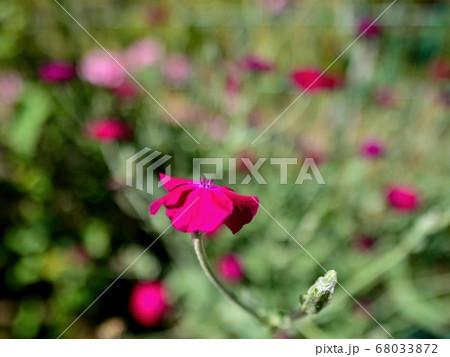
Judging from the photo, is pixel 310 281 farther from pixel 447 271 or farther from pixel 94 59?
pixel 94 59

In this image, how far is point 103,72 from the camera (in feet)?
3.79

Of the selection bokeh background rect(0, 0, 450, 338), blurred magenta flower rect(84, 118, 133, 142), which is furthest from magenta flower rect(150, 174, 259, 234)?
blurred magenta flower rect(84, 118, 133, 142)

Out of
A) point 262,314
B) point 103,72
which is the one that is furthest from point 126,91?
point 262,314

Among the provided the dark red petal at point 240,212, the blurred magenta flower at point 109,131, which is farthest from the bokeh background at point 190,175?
the dark red petal at point 240,212

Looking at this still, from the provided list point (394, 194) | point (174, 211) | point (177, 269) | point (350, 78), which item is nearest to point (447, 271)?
point (394, 194)

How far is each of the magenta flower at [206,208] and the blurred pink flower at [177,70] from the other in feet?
2.77

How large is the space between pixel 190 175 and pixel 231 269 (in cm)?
23

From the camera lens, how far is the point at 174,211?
41cm

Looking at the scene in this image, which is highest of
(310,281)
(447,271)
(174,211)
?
(174,211)

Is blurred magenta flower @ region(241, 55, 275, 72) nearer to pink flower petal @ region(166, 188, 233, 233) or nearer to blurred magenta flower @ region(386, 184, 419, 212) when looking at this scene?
blurred magenta flower @ region(386, 184, 419, 212)

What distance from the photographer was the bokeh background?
35.7 inches

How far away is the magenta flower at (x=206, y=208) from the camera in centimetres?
39

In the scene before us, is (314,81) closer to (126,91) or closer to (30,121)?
(126,91)
